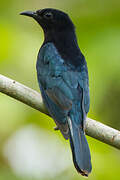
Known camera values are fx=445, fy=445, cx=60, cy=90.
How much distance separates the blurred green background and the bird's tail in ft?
1.88

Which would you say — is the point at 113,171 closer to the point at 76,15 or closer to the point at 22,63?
the point at 22,63

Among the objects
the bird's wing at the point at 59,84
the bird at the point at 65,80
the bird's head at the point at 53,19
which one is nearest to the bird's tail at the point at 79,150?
the bird at the point at 65,80

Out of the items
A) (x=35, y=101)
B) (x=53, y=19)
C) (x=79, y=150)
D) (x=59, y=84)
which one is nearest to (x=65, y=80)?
(x=59, y=84)

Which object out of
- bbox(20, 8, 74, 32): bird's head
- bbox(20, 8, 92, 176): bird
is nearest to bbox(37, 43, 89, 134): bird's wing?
bbox(20, 8, 92, 176): bird

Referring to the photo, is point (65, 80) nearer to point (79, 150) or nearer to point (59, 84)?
point (59, 84)

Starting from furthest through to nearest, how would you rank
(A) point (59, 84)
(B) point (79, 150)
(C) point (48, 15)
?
(C) point (48, 15) < (A) point (59, 84) < (B) point (79, 150)

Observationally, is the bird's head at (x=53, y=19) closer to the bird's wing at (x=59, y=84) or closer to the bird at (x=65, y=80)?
the bird at (x=65, y=80)

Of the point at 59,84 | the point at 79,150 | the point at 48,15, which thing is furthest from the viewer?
the point at 48,15

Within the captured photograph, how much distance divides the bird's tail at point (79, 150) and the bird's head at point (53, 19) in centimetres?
147

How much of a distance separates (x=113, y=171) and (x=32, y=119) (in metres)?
1.18

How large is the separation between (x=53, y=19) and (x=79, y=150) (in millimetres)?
1917

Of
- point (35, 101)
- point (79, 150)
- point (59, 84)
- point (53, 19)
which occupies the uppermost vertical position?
point (53, 19)

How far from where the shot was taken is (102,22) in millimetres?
5379

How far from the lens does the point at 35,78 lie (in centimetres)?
554
